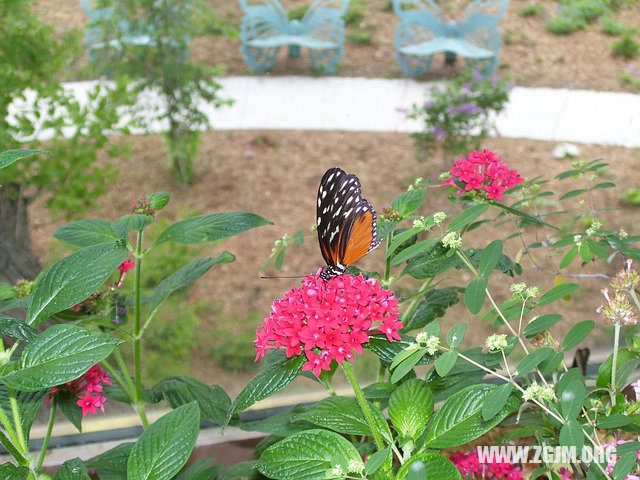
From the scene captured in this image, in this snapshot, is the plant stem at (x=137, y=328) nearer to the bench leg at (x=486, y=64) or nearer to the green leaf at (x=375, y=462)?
the green leaf at (x=375, y=462)

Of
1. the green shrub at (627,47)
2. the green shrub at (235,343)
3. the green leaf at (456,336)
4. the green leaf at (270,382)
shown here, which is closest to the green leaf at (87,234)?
the green leaf at (270,382)

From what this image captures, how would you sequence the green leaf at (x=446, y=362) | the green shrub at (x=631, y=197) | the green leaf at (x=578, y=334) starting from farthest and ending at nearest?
the green shrub at (x=631, y=197), the green leaf at (x=578, y=334), the green leaf at (x=446, y=362)

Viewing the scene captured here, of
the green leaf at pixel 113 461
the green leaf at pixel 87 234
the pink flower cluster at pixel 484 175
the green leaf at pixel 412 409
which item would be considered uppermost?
the pink flower cluster at pixel 484 175

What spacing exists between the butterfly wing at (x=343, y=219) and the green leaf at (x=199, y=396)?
36 centimetres

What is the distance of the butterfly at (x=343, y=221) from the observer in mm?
1442

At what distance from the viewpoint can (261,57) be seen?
518 cm

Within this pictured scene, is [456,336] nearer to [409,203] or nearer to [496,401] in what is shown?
[496,401]

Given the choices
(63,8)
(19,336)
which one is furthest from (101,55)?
(19,336)

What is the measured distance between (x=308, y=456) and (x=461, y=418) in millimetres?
232

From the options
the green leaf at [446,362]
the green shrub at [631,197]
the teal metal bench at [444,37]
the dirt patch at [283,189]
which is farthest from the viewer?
the teal metal bench at [444,37]

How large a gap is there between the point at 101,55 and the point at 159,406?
217 centimetres

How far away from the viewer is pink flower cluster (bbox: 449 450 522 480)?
4.63ft

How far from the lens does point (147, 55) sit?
387 centimetres

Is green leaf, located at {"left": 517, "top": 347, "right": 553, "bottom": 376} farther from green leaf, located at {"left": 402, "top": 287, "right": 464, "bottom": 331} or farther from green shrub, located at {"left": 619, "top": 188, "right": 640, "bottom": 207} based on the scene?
green shrub, located at {"left": 619, "top": 188, "right": 640, "bottom": 207}
